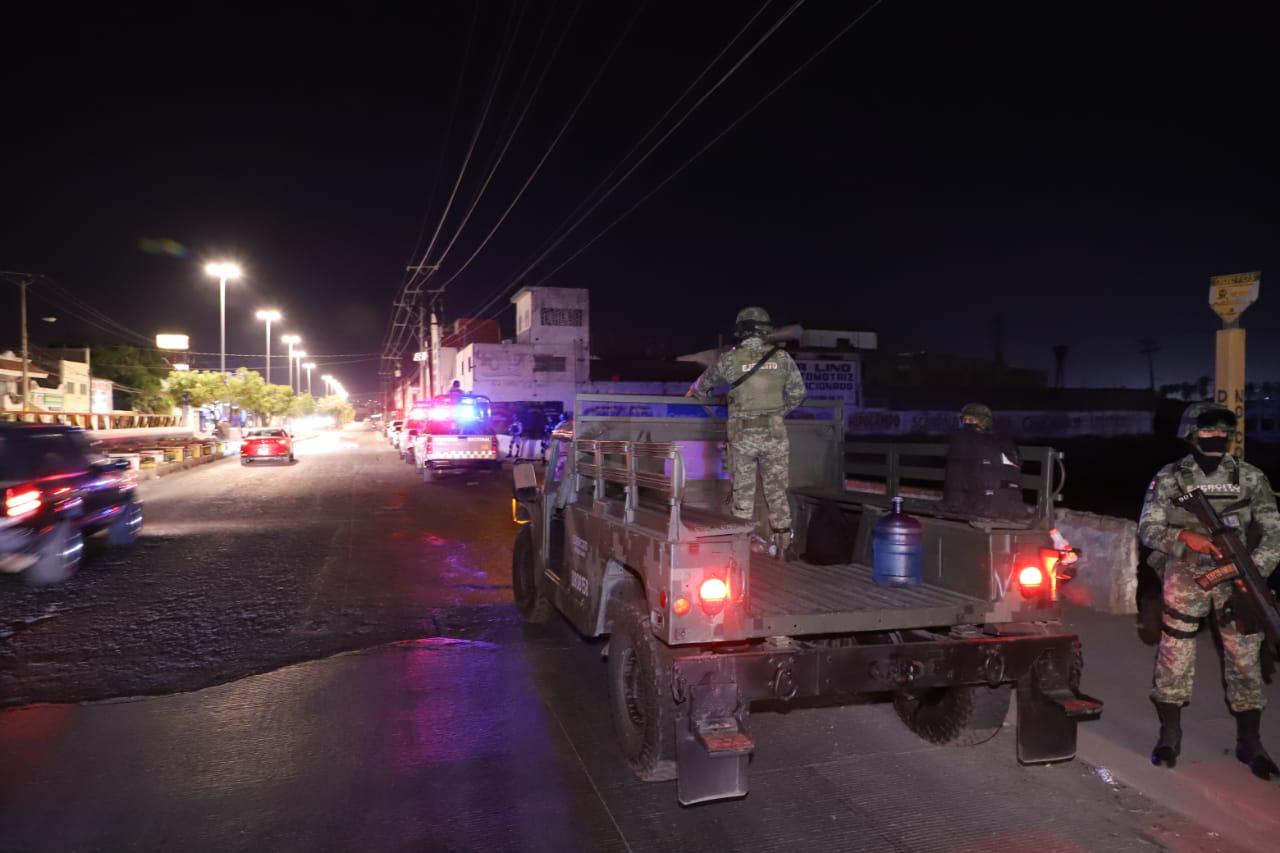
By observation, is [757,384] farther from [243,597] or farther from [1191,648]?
[243,597]

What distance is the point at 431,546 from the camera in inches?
474

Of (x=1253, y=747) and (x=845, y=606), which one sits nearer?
(x=845, y=606)

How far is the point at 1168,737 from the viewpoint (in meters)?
4.45

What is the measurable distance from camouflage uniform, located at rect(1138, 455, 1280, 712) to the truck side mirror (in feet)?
13.6

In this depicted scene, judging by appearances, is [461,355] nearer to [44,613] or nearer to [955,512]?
[44,613]

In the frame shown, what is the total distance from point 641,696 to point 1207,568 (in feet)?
9.89

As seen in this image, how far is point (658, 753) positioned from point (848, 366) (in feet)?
139

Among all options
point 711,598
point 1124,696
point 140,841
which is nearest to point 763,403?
point 711,598

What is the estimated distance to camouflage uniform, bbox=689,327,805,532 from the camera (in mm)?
5566

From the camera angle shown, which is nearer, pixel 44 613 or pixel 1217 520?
pixel 1217 520

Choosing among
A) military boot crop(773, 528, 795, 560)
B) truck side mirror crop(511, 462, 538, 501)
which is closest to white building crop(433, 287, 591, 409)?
truck side mirror crop(511, 462, 538, 501)

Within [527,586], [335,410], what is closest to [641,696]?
[527,586]

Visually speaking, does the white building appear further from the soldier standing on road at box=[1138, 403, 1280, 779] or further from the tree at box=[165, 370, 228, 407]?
the soldier standing on road at box=[1138, 403, 1280, 779]

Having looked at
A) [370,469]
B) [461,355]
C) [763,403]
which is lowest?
[370,469]
